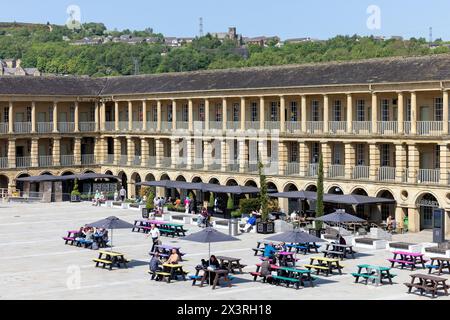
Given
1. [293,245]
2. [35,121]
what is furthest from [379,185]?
→ [35,121]

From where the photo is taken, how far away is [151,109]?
7956 centimetres

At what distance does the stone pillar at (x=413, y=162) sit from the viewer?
2206 inches

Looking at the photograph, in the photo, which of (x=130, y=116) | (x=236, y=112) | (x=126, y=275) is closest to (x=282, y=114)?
(x=236, y=112)

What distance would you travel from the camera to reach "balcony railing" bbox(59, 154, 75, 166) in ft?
265

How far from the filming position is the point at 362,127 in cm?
6059

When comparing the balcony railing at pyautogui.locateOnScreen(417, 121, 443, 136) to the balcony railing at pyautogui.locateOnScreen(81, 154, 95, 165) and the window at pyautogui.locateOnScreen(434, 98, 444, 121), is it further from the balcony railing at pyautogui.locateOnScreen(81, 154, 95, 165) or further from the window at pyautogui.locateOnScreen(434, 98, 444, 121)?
the balcony railing at pyautogui.locateOnScreen(81, 154, 95, 165)

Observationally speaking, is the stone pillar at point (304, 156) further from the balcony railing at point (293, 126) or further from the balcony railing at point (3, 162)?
the balcony railing at point (3, 162)

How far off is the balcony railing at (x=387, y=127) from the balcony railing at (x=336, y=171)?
3998mm

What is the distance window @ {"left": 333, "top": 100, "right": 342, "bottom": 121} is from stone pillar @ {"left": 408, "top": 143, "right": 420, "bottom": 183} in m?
8.04

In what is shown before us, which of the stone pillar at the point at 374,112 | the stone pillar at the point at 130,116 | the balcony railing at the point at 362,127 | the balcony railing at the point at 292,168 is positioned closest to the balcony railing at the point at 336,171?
the balcony railing at the point at 362,127

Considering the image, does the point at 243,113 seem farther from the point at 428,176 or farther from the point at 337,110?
the point at 428,176

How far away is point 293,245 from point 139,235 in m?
11.9

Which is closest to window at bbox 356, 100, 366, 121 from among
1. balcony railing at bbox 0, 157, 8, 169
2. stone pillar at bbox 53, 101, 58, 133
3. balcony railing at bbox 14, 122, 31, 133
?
stone pillar at bbox 53, 101, 58, 133
